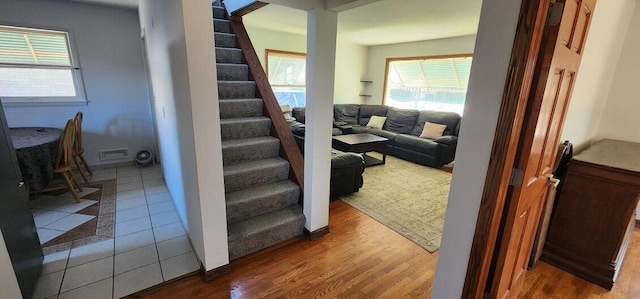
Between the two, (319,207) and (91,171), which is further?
(91,171)

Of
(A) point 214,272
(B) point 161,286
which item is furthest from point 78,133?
(A) point 214,272

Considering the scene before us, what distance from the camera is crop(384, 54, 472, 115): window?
516cm

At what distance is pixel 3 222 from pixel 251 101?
1.98 metres

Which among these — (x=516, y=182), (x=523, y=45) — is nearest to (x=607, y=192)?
(x=516, y=182)

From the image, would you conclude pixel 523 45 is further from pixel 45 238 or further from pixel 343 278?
pixel 45 238

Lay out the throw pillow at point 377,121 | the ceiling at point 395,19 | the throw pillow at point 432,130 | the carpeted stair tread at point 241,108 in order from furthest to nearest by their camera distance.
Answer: the throw pillow at point 377,121, the throw pillow at point 432,130, the ceiling at point 395,19, the carpeted stair tread at point 241,108

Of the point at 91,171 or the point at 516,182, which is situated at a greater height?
the point at 516,182

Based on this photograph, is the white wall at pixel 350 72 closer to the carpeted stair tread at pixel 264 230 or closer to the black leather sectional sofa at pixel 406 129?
the black leather sectional sofa at pixel 406 129

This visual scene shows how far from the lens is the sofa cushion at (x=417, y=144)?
14.7 ft

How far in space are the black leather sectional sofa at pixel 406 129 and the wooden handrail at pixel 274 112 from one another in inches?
31.4

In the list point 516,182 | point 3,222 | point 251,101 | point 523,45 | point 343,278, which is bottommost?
point 343,278

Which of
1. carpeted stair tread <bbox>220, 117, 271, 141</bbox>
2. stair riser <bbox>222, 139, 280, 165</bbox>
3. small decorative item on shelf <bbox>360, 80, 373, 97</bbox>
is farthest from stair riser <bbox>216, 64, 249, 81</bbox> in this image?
small decorative item on shelf <bbox>360, 80, 373, 97</bbox>

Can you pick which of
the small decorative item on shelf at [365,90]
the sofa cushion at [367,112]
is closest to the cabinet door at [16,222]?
the sofa cushion at [367,112]

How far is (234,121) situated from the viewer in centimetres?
265
